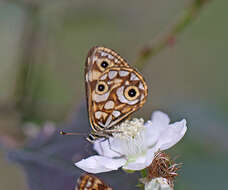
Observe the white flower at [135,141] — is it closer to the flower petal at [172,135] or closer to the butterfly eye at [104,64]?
the flower petal at [172,135]

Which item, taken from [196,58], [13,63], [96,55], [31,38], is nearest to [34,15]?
[31,38]

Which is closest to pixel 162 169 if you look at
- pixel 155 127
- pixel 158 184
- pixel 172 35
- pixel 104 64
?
pixel 158 184

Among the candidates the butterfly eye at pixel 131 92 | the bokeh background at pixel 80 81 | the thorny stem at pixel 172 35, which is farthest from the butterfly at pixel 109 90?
the thorny stem at pixel 172 35

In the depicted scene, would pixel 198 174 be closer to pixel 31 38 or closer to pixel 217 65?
pixel 31 38

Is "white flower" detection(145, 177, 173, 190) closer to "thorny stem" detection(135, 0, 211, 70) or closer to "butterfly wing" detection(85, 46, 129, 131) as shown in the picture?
"butterfly wing" detection(85, 46, 129, 131)

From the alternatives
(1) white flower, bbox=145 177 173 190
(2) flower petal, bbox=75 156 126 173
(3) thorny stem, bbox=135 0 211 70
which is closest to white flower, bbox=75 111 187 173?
(2) flower petal, bbox=75 156 126 173
